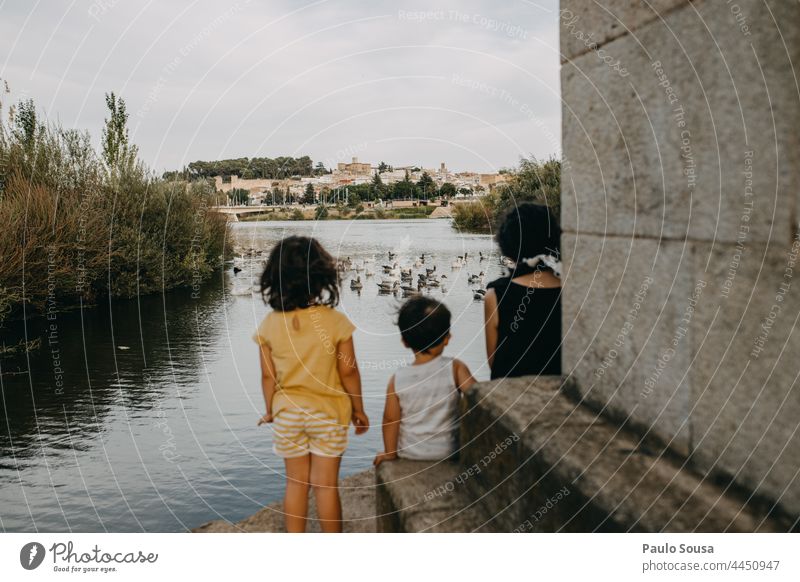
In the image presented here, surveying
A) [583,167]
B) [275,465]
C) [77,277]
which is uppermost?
[583,167]

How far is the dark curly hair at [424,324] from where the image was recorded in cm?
308

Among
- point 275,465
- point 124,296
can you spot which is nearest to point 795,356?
point 275,465

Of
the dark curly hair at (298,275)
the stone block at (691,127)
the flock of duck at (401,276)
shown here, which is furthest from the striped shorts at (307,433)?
the flock of duck at (401,276)

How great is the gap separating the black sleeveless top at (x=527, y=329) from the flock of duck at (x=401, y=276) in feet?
44.0

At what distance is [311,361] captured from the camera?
10.3 ft

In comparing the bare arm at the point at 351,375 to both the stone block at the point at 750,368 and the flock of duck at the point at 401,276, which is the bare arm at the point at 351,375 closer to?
the stone block at the point at 750,368

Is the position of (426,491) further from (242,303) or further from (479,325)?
(242,303)

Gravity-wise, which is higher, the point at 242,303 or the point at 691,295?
the point at 691,295

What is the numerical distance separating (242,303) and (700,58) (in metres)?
21.9

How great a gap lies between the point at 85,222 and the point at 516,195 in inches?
475

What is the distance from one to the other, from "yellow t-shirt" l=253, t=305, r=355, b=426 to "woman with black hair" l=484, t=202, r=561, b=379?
26.9 inches

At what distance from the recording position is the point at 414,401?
3133 mm

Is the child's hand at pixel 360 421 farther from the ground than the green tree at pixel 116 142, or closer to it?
closer to it

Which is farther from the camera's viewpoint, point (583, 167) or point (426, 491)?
point (426, 491)
